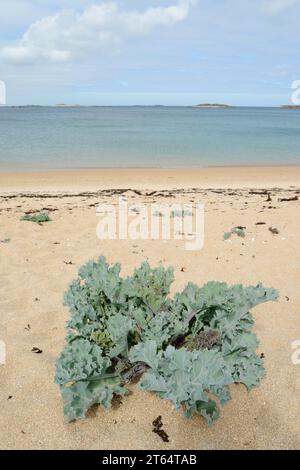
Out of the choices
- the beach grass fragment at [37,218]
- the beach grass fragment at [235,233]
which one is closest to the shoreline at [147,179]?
the beach grass fragment at [37,218]

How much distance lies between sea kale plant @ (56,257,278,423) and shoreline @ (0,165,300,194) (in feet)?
31.7

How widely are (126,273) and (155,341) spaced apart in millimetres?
2362

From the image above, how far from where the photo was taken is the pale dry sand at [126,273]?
2.29 metres

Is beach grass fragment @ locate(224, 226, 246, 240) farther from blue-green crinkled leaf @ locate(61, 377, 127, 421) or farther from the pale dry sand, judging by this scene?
blue-green crinkled leaf @ locate(61, 377, 127, 421)

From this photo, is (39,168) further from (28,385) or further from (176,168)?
(28,385)

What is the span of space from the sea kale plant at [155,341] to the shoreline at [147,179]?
967cm

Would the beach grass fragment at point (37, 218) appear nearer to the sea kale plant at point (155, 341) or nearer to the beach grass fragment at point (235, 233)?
the beach grass fragment at point (235, 233)

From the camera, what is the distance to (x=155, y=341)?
2.33 metres

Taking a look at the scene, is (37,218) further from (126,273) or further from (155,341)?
(155,341)

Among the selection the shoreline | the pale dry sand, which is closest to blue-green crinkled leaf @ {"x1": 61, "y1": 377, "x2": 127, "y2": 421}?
the pale dry sand

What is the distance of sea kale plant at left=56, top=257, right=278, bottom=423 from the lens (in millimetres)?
2156

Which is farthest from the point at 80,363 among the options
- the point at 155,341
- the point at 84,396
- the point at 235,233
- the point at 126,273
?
the point at 235,233

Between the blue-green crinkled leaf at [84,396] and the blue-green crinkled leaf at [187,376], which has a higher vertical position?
the blue-green crinkled leaf at [187,376]

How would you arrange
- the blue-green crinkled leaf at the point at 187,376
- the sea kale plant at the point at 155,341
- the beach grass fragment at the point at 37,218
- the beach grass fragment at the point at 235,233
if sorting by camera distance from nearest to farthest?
the blue-green crinkled leaf at the point at 187,376, the sea kale plant at the point at 155,341, the beach grass fragment at the point at 235,233, the beach grass fragment at the point at 37,218
